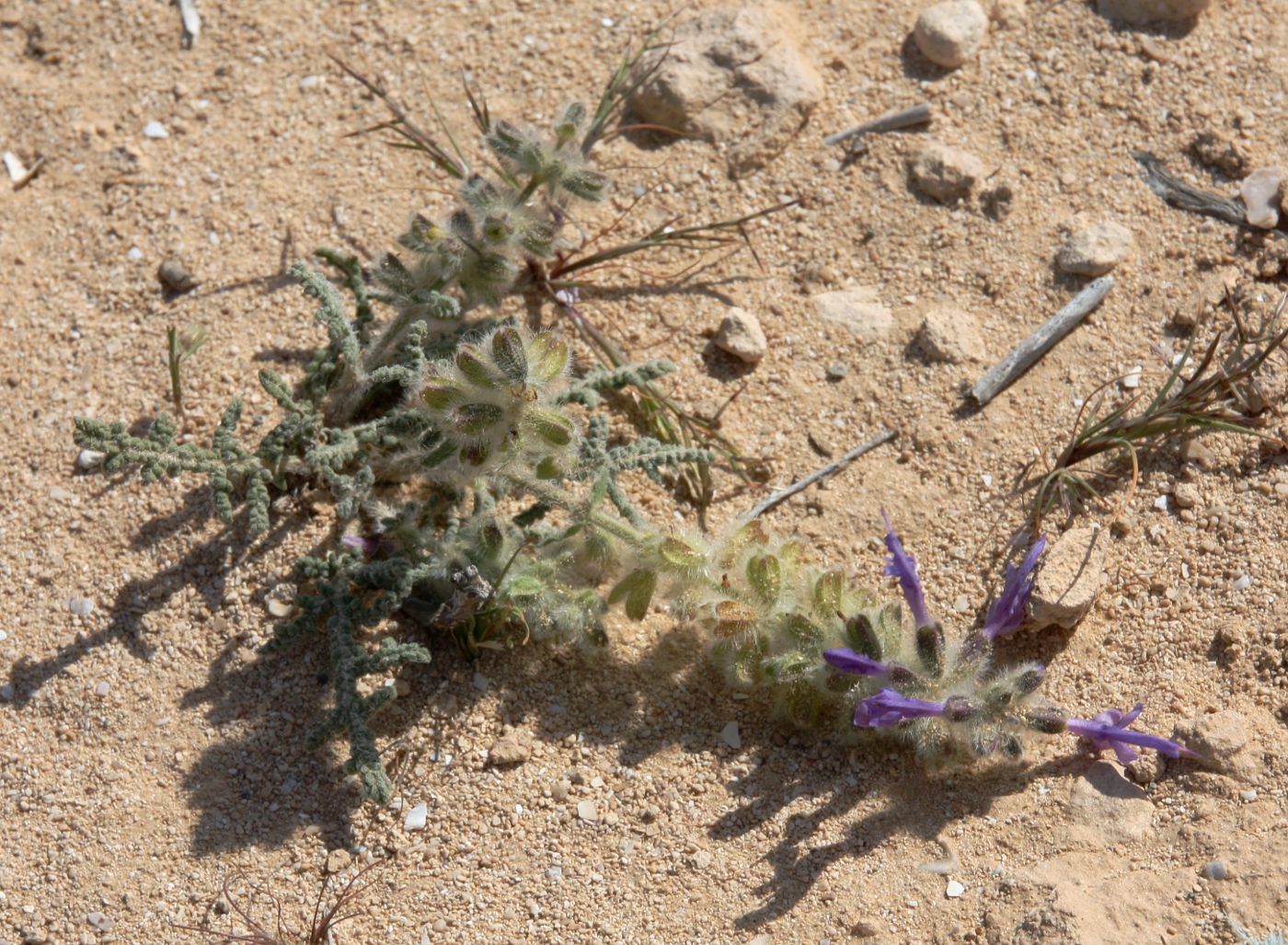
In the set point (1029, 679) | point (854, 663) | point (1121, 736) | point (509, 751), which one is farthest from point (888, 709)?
point (509, 751)

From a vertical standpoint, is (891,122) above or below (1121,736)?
above

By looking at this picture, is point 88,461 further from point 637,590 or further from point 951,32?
point 951,32

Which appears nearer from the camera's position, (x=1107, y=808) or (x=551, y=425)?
(x=1107, y=808)

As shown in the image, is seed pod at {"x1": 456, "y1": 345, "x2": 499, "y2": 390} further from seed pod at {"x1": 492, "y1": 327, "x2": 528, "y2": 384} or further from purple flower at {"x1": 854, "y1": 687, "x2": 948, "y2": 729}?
purple flower at {"x1": 854, "y1": 687, "x2": 948, "y2": 729}

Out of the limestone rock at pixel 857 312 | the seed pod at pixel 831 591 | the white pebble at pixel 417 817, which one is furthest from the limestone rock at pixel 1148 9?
the white pebble at pixel 417 817

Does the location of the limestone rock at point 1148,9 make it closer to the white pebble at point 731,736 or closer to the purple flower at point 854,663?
the purple flower at point 854,663

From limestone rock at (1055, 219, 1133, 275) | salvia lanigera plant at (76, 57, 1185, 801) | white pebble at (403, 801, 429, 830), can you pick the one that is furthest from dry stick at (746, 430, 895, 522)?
white pebble at (403, 801, 429, 830)

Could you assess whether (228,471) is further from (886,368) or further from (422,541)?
(886,368)
